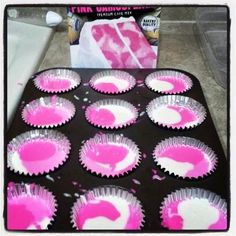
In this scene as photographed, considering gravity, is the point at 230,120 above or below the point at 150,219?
above

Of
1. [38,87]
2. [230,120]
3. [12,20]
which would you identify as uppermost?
[230,120]

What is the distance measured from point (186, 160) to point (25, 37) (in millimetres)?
866

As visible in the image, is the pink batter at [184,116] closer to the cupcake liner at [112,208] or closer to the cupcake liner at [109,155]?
the cupcake liner at [109,155]

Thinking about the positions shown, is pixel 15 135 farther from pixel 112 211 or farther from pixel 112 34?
pixel 112 34

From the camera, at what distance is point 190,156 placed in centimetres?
92

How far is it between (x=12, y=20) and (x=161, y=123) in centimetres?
88

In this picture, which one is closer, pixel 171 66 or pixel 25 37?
pixel 171 66

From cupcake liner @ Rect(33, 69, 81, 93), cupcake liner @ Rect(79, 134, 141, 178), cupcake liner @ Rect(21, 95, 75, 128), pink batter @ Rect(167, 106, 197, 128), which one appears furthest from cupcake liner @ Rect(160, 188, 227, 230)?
cupcake liner @ Rect(33, 69, 81, 93)

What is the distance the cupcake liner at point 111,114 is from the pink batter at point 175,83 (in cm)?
16

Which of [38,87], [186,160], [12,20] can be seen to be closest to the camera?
[186,160]

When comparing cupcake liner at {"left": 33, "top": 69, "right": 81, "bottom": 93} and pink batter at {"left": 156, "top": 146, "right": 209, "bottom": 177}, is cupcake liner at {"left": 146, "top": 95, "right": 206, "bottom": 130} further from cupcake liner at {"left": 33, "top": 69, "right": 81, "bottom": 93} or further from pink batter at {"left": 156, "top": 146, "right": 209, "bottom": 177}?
cupcake liner at {"left": 33, "top": 69, "right": 81, "bottom": 93}

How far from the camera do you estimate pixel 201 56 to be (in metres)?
1.30

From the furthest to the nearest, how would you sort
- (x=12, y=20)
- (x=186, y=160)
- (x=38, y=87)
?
1. (x=12, y=20)
2. (x=38, y=87)
3. (x=186, y=160)
